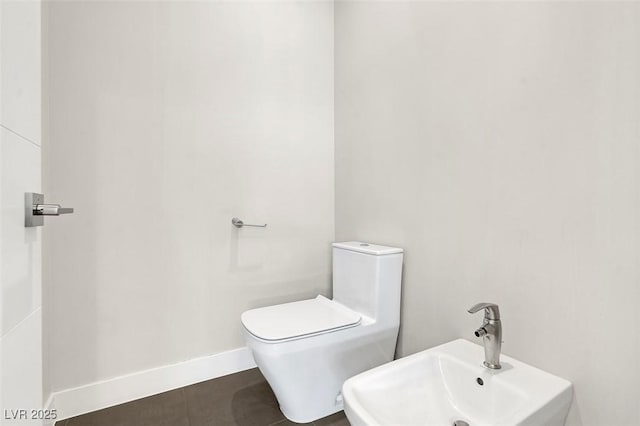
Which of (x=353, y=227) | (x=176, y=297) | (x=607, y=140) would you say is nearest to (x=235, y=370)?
(x=176, y=297)

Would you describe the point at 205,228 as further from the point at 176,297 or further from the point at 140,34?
the point at 140,34

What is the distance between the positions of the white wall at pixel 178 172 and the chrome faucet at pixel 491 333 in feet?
4.11

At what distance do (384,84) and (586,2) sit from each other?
2.99 ft

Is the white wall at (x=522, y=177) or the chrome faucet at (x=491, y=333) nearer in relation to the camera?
the white wall at (x=522, y=177)

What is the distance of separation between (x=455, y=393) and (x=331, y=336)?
21.6 inches

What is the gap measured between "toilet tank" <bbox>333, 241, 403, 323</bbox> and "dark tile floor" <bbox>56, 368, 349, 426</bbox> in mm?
541

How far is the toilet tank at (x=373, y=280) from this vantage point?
1.52m

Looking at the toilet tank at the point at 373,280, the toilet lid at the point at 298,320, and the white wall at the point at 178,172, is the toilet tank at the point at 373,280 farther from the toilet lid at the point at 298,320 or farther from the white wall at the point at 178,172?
the white wall at the point at 178,172

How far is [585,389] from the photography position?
957 mm
